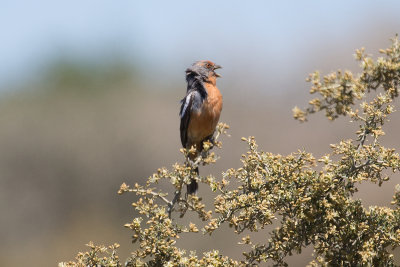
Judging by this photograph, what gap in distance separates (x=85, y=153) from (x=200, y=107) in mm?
24859

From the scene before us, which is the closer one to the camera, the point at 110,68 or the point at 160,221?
the point at 160,221

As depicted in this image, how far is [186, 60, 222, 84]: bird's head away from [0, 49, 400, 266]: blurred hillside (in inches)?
732

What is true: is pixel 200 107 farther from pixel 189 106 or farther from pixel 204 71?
pixel 204 71

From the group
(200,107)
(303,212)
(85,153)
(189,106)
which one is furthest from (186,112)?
(85,153)

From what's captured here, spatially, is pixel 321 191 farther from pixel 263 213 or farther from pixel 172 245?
pixel 172 245

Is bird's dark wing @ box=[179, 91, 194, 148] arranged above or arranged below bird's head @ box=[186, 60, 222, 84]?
below

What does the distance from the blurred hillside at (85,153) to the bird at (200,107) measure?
61.5 feet

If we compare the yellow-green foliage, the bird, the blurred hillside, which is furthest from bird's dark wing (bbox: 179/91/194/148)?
the blurred hillside

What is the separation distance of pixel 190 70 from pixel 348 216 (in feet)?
15.0

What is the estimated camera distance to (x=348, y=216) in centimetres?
409

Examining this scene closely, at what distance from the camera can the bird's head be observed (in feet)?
27.2

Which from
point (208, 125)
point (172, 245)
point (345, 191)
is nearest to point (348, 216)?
point (345, 191)

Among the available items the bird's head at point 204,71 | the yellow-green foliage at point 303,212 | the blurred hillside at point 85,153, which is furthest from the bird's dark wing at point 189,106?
the blurred hillside at point 85,153

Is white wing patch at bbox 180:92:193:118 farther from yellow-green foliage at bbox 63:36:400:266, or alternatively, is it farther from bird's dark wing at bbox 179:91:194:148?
yellow-green foliage at bbox 63:36:400:266
